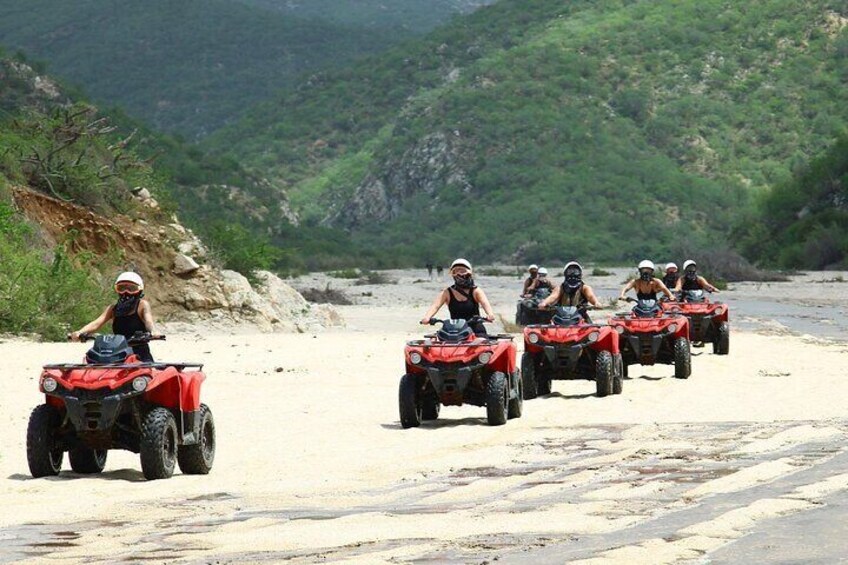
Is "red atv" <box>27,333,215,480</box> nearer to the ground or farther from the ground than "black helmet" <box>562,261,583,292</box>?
nearer to the ground

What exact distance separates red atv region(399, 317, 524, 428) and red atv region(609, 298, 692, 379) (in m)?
5.53

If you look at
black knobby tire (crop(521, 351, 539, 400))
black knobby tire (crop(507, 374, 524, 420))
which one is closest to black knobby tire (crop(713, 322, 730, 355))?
black knobby tire (crop(521, 351, 539, 400))

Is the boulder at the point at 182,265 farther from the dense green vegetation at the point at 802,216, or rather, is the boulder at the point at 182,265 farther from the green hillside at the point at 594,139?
the green hillside at the point at 594,139

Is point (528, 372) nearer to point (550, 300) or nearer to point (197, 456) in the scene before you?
point (550, 300)

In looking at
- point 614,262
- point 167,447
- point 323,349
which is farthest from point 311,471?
point 614,262

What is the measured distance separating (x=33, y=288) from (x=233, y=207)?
57.9 metres

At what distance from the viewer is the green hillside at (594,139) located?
338ft

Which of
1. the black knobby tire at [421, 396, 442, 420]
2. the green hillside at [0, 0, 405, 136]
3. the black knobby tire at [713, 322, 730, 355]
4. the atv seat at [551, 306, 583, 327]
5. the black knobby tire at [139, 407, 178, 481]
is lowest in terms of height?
the black knobby tire at [713, 322, 730, 355]

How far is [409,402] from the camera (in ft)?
51.6

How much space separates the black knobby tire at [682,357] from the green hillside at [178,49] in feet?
474

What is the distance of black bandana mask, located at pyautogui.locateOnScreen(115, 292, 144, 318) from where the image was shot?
42.7ft

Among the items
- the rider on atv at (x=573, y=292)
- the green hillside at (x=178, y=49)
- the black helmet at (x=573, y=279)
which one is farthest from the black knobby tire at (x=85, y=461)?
the green hillside at (x=178, y=49)

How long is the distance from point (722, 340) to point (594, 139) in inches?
3382

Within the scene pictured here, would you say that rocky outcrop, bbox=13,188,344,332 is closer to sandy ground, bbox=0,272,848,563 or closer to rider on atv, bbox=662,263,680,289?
rider on atv, bbox=662,263,680,289
